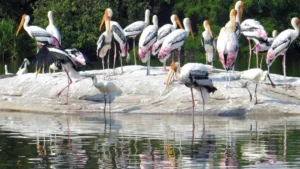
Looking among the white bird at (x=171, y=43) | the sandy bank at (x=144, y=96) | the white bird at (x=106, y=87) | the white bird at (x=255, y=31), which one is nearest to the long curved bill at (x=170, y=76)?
the sandy bank at (x=144, y=96)

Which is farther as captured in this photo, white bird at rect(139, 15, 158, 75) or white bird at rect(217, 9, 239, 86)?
white bird at rect(139, 15, 158, 75)

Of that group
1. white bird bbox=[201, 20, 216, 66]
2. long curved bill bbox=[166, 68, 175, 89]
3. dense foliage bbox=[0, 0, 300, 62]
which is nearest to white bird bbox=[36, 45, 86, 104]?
long curved bill bbox=[166, 68, 175, 89]

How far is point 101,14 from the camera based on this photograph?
140 ft

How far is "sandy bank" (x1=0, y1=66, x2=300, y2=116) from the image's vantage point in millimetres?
19594

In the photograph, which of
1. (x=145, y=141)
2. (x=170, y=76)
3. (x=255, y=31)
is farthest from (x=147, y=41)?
(x=145, y=141)

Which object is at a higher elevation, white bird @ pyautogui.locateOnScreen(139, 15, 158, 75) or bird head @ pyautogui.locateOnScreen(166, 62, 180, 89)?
white bird @ pyautogui.locateOnScreen(139, 15, 158, 75)

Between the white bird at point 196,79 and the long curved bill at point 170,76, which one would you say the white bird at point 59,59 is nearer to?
the long curved bill at point 170,76

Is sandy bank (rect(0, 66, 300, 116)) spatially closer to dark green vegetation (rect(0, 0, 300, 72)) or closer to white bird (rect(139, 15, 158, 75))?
white bird (rect(139, 15, 158, 75))

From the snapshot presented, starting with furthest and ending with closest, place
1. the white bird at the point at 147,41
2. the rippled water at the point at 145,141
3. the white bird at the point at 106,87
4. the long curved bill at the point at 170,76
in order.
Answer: the white bird at the point at 147,41 → the white bird at the point at 106,87 → the long curved bill at the point at 170,76 → the rippled water at the point at 145,141

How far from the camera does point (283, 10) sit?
46219mm

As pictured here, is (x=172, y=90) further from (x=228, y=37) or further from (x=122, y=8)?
(x=122, y=8)

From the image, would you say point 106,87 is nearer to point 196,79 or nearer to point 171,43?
point 196,79

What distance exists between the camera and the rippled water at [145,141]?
43.8ft

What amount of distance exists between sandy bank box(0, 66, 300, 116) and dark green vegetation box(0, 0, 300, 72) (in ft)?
66.2
